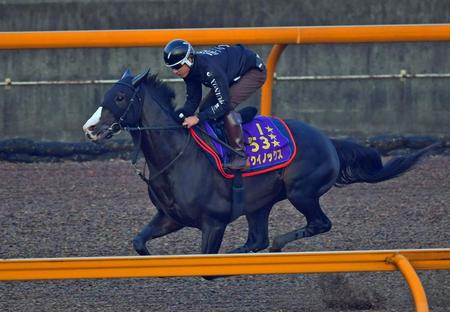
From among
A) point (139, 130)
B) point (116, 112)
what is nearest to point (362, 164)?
point (139, 130)

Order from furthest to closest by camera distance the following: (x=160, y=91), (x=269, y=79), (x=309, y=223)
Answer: (x=269, y=79) → (x=309, y=223) → (x=160, y=91)

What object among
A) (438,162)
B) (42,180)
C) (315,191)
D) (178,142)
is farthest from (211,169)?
(438,162)

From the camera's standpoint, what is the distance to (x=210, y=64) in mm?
6559

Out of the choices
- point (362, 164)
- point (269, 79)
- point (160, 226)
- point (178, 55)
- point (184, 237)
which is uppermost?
point (178, 55)

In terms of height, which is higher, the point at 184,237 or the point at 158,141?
the point at 158,141

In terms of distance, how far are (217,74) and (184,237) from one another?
1871 mm

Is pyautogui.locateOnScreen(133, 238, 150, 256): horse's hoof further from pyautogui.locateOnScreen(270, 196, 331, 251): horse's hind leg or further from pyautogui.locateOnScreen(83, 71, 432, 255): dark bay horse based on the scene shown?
pyautogui.locateOnScreen(270, 196, 331, 251): horse's hind leg

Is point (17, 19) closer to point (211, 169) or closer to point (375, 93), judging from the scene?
point (375, 93)

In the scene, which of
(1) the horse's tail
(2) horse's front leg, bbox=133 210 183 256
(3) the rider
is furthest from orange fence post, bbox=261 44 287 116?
(2) horse's front leg, bbox=133 210 183 256

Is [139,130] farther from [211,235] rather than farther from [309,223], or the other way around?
[309,223]

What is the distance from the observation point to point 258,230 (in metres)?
7.08

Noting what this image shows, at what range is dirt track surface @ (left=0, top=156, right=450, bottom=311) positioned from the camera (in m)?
6.56

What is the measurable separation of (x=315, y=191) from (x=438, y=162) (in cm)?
364

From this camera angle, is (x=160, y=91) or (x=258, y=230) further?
(x=258, y=230)
